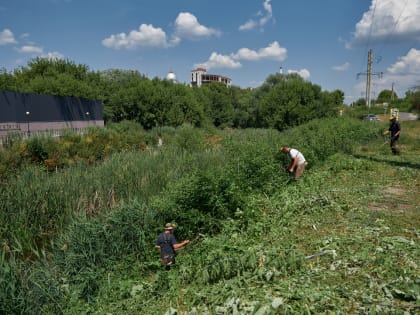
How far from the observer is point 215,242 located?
4.11 m

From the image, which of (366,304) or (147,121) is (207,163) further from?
(147,121)

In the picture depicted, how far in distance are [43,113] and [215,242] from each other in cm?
2026

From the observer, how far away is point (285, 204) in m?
5.80

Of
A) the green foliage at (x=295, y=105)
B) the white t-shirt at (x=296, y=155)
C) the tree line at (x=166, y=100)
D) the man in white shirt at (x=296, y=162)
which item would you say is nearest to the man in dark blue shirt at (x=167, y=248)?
the man in white shirt at (x=296, y=162)

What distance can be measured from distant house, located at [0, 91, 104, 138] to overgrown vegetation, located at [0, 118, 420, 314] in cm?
897

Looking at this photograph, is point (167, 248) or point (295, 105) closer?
point (167, 248)

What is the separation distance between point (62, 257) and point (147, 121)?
2828cm

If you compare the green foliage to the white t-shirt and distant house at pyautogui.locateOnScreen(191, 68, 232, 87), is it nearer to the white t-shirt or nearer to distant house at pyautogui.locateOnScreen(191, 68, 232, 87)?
the white t-shirt

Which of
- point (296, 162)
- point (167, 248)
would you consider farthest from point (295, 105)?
point (167, 248)

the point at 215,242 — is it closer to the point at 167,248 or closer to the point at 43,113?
the point at 167,248

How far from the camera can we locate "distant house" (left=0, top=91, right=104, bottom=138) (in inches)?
643

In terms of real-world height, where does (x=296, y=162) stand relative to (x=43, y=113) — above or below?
below

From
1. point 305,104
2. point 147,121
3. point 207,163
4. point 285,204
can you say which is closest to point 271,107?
point 305,104

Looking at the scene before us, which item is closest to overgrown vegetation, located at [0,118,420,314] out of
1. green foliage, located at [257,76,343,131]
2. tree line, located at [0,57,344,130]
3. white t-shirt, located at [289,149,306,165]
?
white t-shirt, located at [289,149,306,165]
